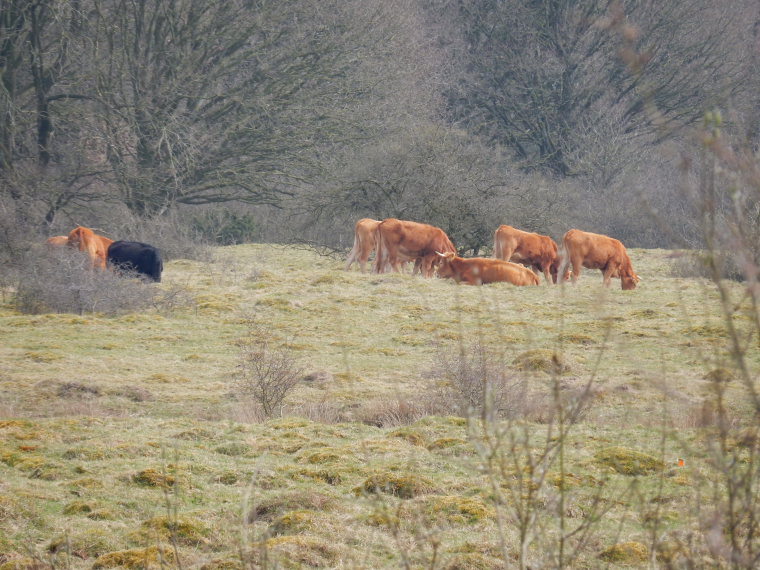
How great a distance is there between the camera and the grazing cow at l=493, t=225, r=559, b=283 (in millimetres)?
22953

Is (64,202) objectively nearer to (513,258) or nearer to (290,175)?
(290,175)

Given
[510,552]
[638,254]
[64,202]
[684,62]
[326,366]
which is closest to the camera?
[510,552]

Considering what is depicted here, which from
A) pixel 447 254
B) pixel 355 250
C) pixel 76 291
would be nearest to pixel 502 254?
pixel 447 254

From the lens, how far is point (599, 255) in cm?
2145

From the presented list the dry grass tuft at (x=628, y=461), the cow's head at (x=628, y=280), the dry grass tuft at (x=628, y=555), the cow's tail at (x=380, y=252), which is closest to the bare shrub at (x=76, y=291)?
the cow's tail at (x=380, y=252)

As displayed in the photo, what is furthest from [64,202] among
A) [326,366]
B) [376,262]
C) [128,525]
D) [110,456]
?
[128,525]

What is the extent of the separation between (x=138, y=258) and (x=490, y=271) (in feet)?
23.2

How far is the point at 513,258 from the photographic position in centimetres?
2328

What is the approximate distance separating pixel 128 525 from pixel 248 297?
40.6ft

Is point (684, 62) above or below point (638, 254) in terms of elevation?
above

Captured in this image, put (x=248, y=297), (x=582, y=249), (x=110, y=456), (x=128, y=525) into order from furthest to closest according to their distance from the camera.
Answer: (x=582, y=249) → (x=248, y=297) → (x=110, y=456) → (x=128, y=525)

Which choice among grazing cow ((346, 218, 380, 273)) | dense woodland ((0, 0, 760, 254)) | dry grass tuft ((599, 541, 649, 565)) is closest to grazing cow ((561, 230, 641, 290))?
dense woodland ((0, 0, 760, 254))

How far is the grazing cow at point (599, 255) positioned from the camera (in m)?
21.3

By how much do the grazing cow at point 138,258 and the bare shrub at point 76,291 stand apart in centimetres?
222
